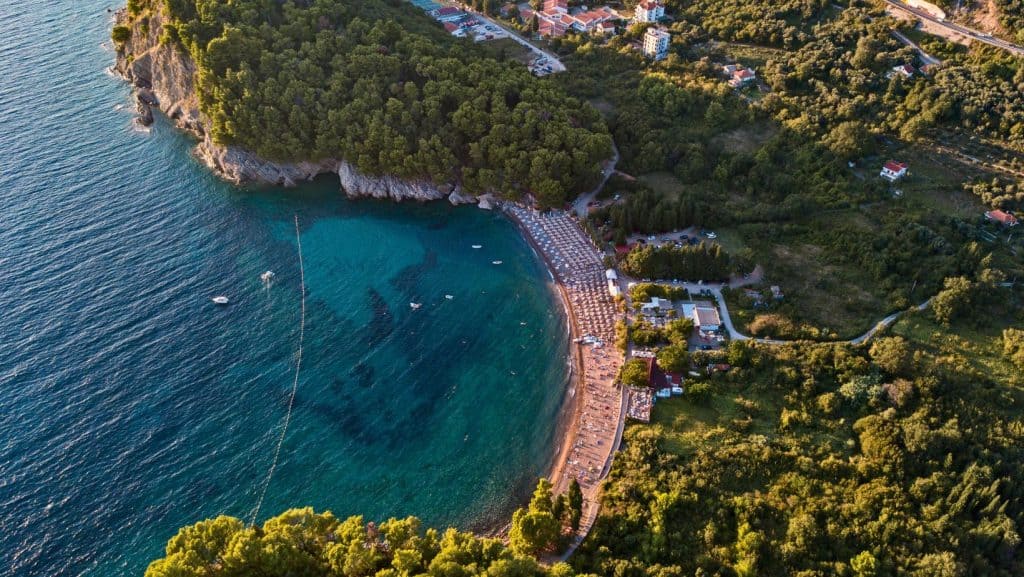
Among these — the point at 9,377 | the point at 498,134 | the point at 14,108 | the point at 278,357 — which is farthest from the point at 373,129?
the point at 14,108

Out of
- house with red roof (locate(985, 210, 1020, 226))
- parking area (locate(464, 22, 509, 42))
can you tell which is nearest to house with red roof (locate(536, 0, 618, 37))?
parking area (locate(464, 22, 509, 42))

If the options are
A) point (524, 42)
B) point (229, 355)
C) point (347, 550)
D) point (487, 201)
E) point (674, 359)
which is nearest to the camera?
point (347, 550)

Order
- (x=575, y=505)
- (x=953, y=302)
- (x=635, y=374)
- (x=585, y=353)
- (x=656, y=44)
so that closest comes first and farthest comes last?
(x=575, y=505), (x=635, y=374), (x=953, y=302), (x=585, y=353), (x=656, y=44)

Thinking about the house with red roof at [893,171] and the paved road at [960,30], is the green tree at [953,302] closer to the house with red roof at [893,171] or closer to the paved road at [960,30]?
the house with red roof at [893,171]

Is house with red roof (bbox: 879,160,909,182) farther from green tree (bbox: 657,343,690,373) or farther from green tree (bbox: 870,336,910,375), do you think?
green tree (bbox: 657,343,690,373)

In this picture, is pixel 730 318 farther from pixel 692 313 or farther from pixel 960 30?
pixel 960 30

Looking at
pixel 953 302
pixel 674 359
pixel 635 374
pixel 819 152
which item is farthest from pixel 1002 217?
pixel 635 374
